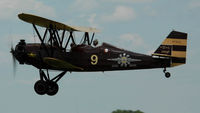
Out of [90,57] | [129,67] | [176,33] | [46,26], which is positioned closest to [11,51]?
[46,26]

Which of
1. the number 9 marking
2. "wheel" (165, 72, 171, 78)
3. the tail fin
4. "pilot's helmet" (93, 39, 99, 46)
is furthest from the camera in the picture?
"pilot's helmet" (93, 39, 99, 46)

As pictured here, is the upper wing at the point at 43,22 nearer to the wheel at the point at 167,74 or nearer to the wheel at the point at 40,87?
the wheel at the point at 40,87

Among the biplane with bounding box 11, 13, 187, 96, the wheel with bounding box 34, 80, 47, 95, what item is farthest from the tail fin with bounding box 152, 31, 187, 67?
the wheel with bounding box 34, 80, 47, 95

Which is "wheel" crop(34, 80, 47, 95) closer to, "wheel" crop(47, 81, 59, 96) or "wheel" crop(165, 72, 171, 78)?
"wheel" crop(47, 81, 59, 96)

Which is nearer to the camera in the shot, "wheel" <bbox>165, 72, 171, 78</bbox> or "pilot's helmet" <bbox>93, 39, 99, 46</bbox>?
"wheel" <bbox>165, 72, 171, 78</bbox>

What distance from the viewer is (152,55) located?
1079 inches

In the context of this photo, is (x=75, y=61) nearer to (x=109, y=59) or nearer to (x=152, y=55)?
(x=109, y=59)

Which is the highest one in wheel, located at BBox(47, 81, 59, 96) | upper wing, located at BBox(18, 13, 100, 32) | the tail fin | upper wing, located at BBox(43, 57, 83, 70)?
upper wing, located at BBox(18, 13, 100, 32)

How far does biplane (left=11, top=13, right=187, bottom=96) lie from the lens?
27359mm

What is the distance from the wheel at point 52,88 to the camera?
29642 mm

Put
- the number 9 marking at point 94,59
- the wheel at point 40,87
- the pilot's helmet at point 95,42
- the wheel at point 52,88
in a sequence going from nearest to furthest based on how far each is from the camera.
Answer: the number 9 marking at point 94,59 → the pilot's helmet at point 95,42 → the wheel at point 40,87 → the wheel at point 52,88

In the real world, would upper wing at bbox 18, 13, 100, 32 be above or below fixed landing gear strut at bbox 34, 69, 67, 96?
above

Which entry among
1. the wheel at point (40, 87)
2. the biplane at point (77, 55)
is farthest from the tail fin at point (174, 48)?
the wheel at point (40, 87)

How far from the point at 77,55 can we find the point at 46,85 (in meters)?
2.36
